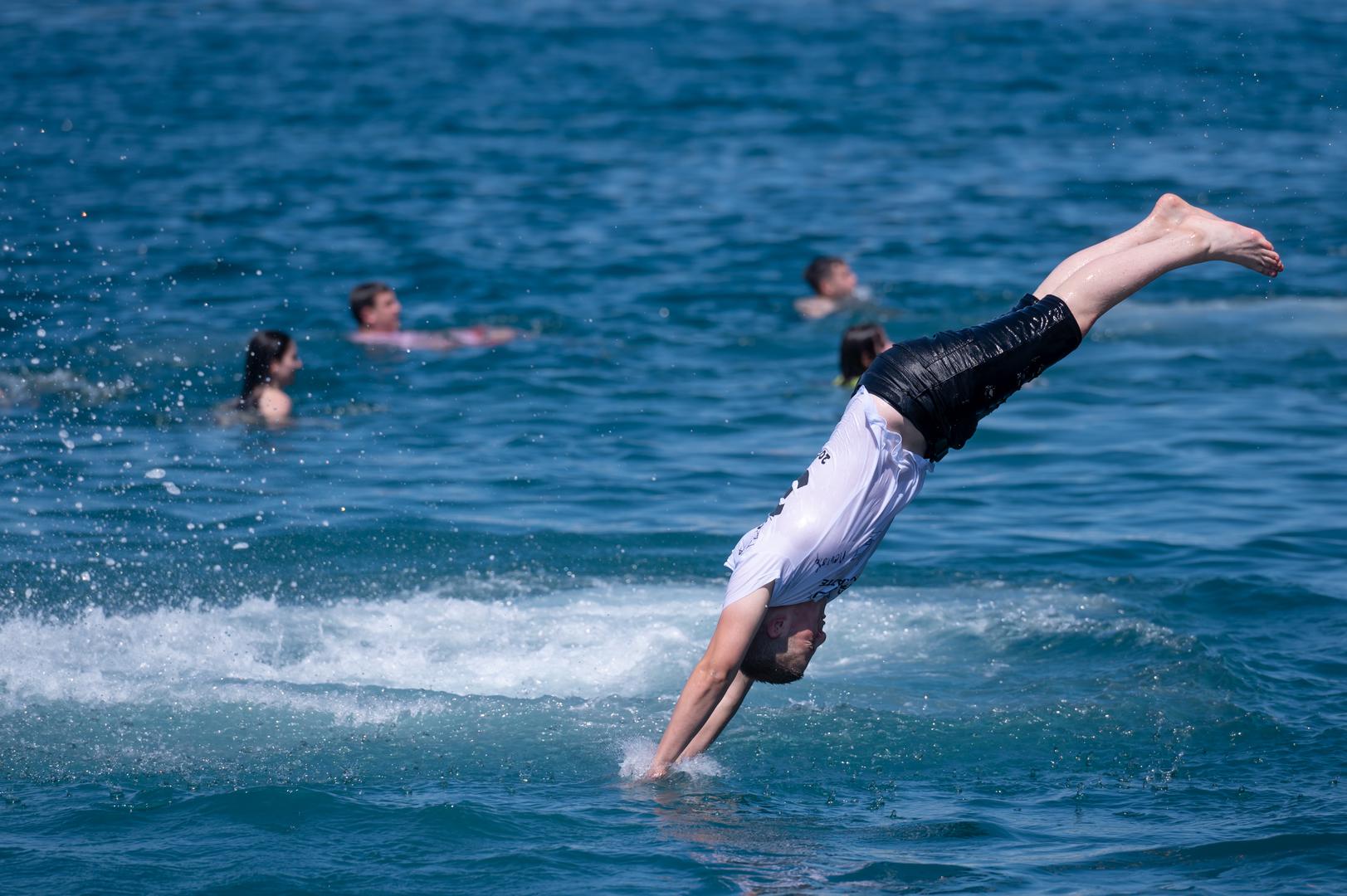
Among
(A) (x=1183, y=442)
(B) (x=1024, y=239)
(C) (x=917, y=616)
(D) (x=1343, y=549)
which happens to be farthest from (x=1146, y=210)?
(C) (x=917, y=616)

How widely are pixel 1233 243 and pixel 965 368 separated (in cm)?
157

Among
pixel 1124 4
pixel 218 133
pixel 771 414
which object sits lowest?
pixel 771 414

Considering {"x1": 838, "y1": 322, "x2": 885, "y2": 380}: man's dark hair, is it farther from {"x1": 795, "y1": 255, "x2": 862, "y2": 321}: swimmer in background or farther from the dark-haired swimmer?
the dark-haired swimmer

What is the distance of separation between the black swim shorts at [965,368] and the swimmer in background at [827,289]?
33.9 feet

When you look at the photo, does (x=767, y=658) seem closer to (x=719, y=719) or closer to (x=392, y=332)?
(x=719, y=719)

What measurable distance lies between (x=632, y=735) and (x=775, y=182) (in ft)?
63.0

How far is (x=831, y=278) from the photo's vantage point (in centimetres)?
1806

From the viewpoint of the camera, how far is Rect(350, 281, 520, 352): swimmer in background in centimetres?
1670

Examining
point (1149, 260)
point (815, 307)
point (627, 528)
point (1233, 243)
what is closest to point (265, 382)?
point (627, 528)

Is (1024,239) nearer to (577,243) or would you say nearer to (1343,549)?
(577,243)

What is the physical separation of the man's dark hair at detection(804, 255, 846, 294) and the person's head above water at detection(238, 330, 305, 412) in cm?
654

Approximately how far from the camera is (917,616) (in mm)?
10000

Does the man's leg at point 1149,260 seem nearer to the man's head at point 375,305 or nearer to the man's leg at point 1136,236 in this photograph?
the man's leg at point 1136,236

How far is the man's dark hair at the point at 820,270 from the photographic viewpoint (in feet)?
59.3
